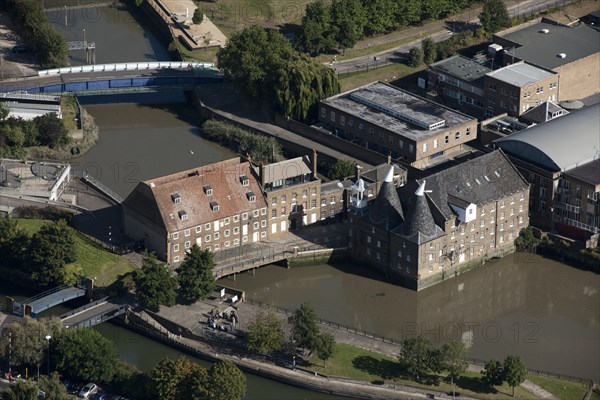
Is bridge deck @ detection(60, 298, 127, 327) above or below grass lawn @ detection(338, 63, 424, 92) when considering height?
below

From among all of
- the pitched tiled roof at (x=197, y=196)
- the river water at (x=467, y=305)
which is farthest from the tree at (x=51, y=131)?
the pitched tiled roof at (x=197, y=196)

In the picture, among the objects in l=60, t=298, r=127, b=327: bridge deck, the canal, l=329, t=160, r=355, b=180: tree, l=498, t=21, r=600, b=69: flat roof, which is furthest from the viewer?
l=498, t=21, r=600, b=69: flat roof

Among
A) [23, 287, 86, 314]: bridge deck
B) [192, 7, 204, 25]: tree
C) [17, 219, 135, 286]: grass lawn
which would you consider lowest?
[23, 287, 86, 314]: bridge deck

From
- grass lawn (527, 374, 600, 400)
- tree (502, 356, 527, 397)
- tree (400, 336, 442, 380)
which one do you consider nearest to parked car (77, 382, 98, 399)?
tree (400, 336, 442, 380)

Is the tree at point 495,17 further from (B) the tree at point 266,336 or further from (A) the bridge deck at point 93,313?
(A) the bridge deck at point 93,313

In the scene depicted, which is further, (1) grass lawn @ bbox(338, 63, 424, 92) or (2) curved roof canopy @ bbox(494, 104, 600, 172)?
(1) grass lawn @ bbox(338, 63, 424, 92)

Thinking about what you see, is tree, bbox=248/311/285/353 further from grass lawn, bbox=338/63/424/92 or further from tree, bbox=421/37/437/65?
tree, bbox=421/37/437/65
